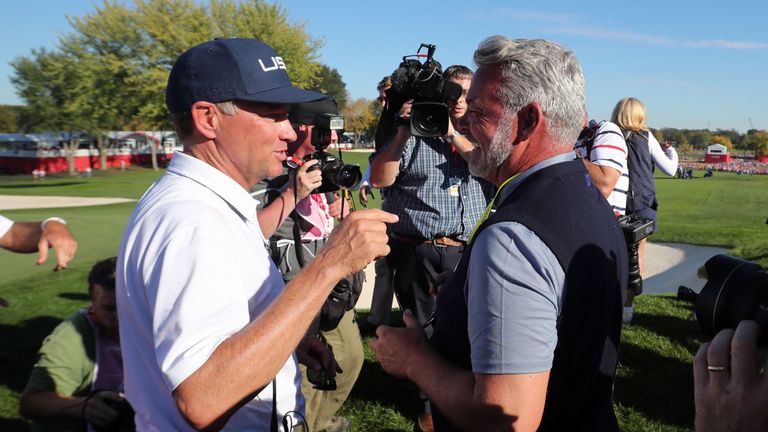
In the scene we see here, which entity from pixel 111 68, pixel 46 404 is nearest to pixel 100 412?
pixel 46 404

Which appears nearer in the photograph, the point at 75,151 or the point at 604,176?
the point at 604,176

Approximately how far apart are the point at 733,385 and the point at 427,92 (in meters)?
2.39

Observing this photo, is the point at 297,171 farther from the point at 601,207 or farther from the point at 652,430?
the point at 652,430

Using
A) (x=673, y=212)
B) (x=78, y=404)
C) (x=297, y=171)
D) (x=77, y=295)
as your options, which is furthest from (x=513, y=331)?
(x=673, y=212)

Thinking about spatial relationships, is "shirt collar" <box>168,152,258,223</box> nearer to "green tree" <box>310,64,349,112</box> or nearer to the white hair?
the white hair

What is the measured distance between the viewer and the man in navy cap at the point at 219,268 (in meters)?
1.41

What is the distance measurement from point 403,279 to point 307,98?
2.48 m

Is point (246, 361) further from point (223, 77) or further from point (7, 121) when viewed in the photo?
point (7, 121)

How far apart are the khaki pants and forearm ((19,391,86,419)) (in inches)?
54.5

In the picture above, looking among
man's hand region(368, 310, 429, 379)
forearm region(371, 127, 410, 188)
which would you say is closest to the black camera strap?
man's hand region(368, 310, 429, 379)

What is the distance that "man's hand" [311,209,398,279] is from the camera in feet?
5.42

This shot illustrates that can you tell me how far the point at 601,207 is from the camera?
188 cm

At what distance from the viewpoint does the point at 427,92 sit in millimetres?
3305

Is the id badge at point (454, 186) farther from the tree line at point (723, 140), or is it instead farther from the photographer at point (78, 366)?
the tree line at point (723, 140)
